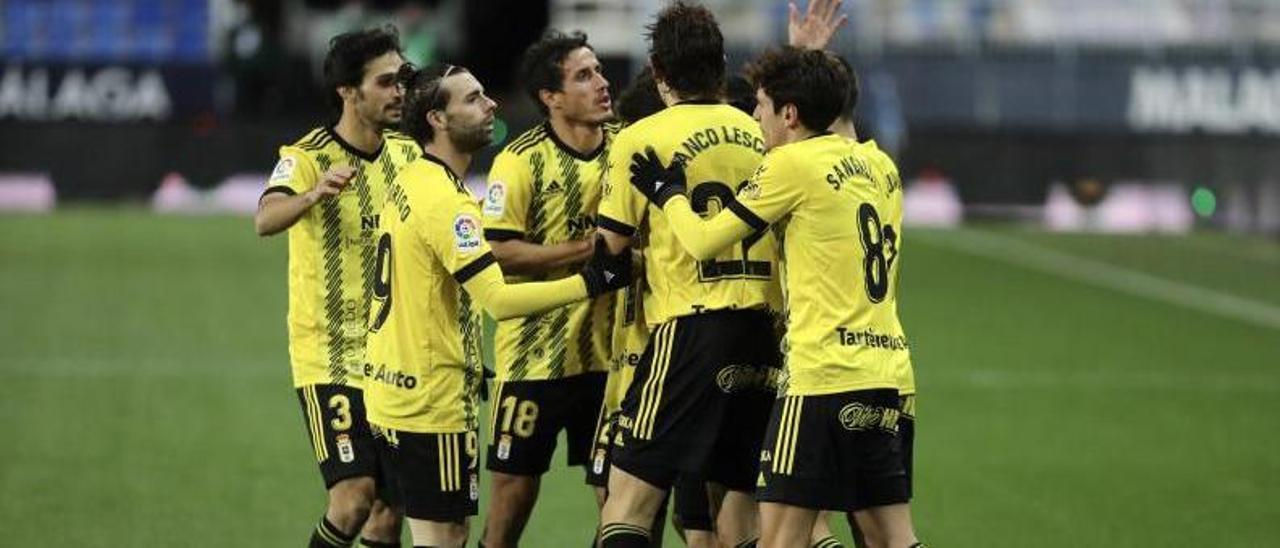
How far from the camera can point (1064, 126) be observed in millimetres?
36344

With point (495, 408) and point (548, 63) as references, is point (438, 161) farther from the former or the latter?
point (495, 408)

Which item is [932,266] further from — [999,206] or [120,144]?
[120,144]

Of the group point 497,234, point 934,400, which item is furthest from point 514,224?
point 934,400

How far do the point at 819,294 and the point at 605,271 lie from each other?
814mm

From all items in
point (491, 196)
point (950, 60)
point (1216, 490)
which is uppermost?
point (950, 60)

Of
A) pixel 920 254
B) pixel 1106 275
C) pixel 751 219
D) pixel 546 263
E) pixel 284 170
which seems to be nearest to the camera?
pixel 751 219

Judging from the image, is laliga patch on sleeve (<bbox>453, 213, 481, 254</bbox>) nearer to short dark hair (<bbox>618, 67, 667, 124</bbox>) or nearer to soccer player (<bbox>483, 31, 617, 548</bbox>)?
soccer player (<bbox>483, 31, 617, 548</bbox>)

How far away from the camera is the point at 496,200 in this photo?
32.4ft

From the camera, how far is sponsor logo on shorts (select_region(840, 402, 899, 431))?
8727 millimetres

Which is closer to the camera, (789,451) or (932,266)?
(789,451)

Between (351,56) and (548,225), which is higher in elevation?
(351,56)

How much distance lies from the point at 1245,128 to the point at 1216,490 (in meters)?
22.2

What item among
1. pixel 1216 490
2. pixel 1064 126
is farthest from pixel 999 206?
pixel 1216 490

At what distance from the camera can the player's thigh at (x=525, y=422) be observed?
1014 centimetres
